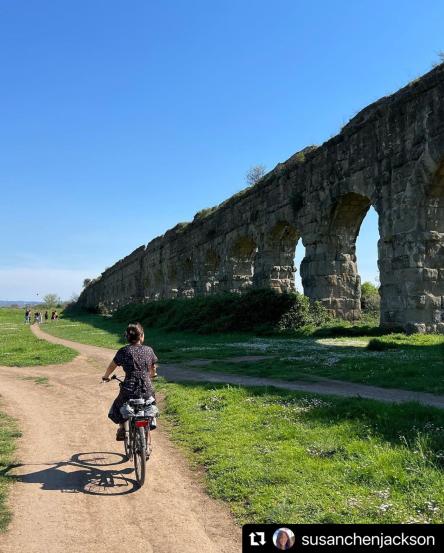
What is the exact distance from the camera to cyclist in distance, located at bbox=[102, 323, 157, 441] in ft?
17.0

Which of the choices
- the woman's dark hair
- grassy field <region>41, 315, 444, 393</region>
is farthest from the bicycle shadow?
grassy field <region>41, 315, 444, 393</region>

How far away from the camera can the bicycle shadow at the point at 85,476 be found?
4.66 metres

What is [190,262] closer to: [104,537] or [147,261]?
[147,261]

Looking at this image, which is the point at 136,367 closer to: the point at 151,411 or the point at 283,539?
the point at 151,411

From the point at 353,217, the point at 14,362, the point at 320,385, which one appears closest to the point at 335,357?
the point at 320,385

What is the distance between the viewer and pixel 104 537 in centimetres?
369

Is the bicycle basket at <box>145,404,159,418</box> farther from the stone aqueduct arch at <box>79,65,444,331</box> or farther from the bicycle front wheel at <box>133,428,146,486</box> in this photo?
the stone aqueduct arch at <box>79,65,444,331</box>

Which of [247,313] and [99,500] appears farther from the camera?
[247,313]

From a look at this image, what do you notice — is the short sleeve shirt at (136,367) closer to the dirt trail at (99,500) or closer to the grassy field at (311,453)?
the dirt trail at (99,500)

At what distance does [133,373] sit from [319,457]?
197 centimetres

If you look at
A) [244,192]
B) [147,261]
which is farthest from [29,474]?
[147,261]

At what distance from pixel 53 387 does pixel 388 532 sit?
8151mm

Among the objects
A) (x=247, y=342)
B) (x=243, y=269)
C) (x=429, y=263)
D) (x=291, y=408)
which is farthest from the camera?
(x=243, y=269)

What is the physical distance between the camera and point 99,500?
14.4ft
